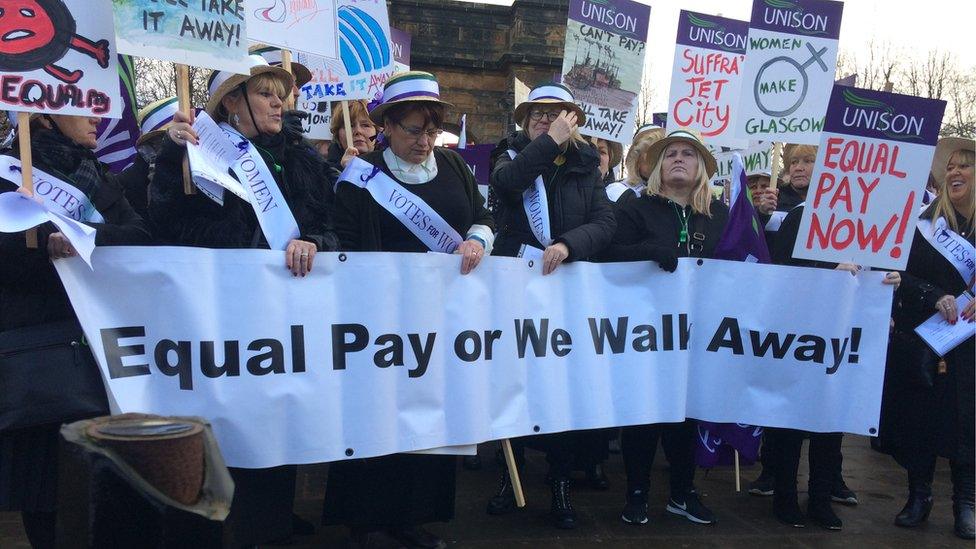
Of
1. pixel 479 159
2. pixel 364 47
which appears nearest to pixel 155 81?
pixel 479 159

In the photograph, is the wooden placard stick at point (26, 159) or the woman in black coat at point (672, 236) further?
the woman in black coat at point (672, 236)

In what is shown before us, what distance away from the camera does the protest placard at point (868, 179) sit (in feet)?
16.4

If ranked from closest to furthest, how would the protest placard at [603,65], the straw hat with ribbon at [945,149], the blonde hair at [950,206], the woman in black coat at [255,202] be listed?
the woman in black coat at [255,202], the blonde hair at [950,206], the straw hat with ribbon at [945,149], the protest placard at [603,65]

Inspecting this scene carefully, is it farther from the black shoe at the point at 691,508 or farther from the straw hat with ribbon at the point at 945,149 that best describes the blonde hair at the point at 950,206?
the black shoe at the point at 691,508

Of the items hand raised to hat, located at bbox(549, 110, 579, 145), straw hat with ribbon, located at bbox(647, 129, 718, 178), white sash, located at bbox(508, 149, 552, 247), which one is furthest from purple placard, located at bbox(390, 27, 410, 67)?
hand raised to hat, located at bbox(549, 110, 579, 145)

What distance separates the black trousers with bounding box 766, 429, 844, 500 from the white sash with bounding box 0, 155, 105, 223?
12.4 feet

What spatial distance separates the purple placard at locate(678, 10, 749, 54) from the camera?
7.20 m

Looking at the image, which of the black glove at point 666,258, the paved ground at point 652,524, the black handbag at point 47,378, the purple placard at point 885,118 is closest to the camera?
the black handbag at point 47,378

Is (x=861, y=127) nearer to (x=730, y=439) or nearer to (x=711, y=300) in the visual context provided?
(x=711, y=300)

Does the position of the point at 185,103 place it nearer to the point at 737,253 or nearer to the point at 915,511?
the point at 737,253

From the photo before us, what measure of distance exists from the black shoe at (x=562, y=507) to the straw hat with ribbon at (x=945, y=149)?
287cm

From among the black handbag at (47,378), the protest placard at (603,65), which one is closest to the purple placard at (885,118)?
the protest placard at (603,65)

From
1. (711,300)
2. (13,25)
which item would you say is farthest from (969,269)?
(13,25)

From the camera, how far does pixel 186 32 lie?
383 centimetres
